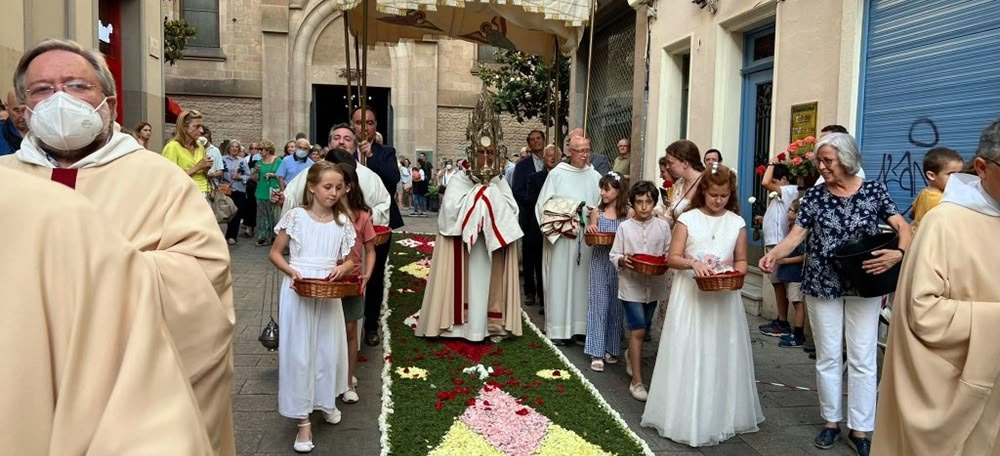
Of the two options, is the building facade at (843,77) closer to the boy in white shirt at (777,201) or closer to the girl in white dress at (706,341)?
the boy in white shirt at (777,201)

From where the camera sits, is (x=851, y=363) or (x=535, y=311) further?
(x=535, y=311)

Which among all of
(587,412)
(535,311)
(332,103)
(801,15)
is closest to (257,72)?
(332,103)

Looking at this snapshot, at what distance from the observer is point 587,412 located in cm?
517

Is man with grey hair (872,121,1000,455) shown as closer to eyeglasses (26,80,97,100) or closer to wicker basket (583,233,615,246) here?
eyeglasses (26,80,97,100)

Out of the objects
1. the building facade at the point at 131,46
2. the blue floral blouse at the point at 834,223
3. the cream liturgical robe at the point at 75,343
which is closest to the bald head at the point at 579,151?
the blue floral blouse at the point at 834,223

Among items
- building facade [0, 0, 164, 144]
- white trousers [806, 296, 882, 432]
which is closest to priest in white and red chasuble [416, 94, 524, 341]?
white trousers [806, 296, 882, 432]

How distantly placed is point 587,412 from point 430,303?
96.1 inches

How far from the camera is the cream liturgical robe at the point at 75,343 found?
1272 mm

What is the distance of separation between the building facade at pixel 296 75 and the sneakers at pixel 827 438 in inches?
818

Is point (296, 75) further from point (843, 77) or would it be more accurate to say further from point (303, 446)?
point (303, 446)

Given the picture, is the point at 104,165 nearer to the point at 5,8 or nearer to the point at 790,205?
the point at 790,205

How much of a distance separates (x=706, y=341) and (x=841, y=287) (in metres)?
0.89

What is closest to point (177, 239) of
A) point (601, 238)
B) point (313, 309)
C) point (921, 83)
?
point (313, 309)

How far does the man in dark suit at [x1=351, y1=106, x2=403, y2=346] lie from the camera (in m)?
7.00
